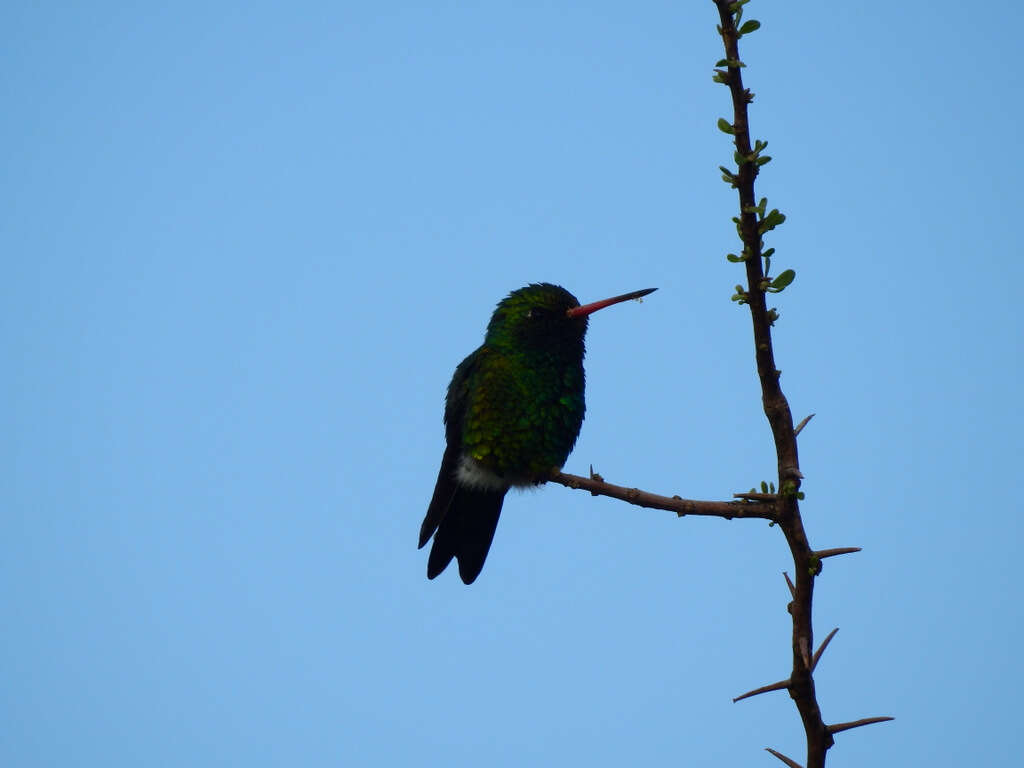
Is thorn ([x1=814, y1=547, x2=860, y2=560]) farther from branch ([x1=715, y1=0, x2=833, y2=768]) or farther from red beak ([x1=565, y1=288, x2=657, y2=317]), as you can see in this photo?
red beak ([x1=565, y1=288, x2=657, y2=317])

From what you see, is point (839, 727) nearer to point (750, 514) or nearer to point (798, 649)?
point (798, 649)

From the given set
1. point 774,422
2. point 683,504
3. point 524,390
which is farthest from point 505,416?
point 774,422

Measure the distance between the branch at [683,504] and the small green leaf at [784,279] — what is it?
56cm

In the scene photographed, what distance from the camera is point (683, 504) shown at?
2.88 m

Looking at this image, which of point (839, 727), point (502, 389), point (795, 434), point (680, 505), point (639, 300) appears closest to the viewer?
point (839, 727)

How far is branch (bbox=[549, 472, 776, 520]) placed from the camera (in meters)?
Answer: 2.62

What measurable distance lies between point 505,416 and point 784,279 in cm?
350

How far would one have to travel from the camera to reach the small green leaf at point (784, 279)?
248cm

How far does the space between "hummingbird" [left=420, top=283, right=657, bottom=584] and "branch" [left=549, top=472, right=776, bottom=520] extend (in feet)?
7.99

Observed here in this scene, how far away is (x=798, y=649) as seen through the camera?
243 centimetres

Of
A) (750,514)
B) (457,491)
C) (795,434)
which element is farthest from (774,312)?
(457,491)

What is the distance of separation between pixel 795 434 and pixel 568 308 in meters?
3.71

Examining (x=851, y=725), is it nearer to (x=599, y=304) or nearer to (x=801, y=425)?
(x=801, y=425)

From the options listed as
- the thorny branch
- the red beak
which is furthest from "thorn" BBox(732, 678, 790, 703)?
the red beak
